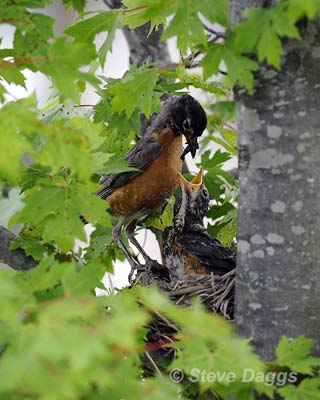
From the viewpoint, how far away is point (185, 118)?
10.3ft

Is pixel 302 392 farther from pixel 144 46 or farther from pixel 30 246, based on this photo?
pixel 144 46

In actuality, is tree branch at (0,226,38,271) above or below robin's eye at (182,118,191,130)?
above

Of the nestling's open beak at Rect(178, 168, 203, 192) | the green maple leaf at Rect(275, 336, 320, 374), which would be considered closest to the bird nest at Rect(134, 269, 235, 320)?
the nestling's open beak at Rect(178, 168, 203, 192)

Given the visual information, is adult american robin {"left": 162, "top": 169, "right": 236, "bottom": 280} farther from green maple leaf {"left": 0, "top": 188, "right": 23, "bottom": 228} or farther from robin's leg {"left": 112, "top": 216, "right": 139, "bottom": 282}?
green maple leaf {"left": 0, "top": 188, "right": 23, "bottom": 228}

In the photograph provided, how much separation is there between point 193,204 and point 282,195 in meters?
1.28

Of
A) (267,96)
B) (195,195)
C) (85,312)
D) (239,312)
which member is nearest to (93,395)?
(85,312)

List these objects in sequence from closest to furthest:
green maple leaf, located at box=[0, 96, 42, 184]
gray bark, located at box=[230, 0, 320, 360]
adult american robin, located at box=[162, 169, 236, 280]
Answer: green maple leaf, located at box=[0, 96, 42, 184]
gray bark, located at box=[230, 0, 320, 360]
adult american robin, located at box=[162, 169, 236, 280]

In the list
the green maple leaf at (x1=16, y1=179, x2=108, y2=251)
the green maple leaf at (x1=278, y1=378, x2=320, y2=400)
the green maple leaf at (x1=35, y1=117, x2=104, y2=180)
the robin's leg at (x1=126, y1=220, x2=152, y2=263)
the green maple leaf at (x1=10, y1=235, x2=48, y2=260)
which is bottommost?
the robin's leg at (x1=126, y1=220, x2=152, y2=263)

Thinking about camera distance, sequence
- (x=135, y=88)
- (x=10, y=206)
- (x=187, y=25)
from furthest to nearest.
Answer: (x=10, y=206) < (x=135, y=88) < (x=187, y=25)

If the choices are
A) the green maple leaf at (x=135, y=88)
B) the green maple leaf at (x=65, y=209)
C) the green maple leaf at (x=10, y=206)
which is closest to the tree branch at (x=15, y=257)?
the green maple leaf at (x=10, y=206)

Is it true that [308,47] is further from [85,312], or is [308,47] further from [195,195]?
[195,195]

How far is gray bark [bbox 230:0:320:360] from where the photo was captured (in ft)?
5.69

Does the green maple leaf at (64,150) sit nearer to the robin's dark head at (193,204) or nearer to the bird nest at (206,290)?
the bird nest at (206,290)

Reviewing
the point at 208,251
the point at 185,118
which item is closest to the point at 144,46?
the point at 185,118
